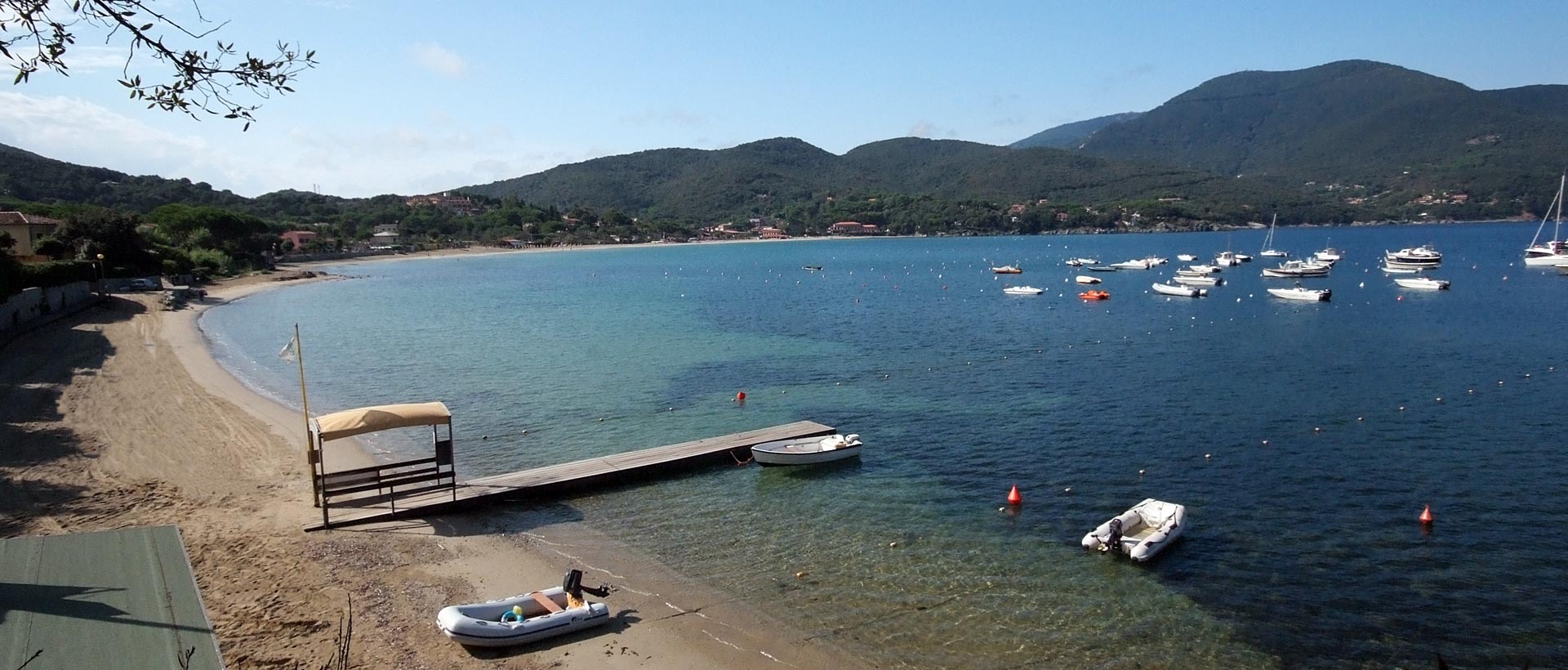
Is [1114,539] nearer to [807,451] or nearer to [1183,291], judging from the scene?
[807,451]

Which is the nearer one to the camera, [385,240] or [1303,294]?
[1303,294]

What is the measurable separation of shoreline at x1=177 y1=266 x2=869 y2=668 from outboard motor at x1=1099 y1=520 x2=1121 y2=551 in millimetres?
Result: 6427

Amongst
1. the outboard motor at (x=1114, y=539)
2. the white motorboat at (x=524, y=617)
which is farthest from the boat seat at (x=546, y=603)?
the outboard motor at (x=1114, y=539)

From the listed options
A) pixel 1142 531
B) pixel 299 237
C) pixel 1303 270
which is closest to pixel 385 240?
pixel 299 237

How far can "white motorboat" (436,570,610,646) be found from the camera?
12344 millimetres

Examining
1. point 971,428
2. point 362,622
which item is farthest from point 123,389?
point 971,428

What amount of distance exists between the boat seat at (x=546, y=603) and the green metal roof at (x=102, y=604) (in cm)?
449

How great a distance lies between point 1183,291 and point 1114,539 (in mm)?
59672

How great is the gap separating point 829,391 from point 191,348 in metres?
30.5

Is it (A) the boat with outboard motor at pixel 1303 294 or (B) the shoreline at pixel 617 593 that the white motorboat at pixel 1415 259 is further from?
(B) the shoreline at pixel 617 593

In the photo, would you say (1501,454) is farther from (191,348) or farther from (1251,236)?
(1251,236)

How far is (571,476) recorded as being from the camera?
20.7 metres

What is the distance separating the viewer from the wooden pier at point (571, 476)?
17797mm

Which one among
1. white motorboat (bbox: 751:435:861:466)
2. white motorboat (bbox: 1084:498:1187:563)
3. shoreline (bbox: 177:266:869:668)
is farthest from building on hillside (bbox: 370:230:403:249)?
white motorboat (bbox: 1084:498:1187:563)
